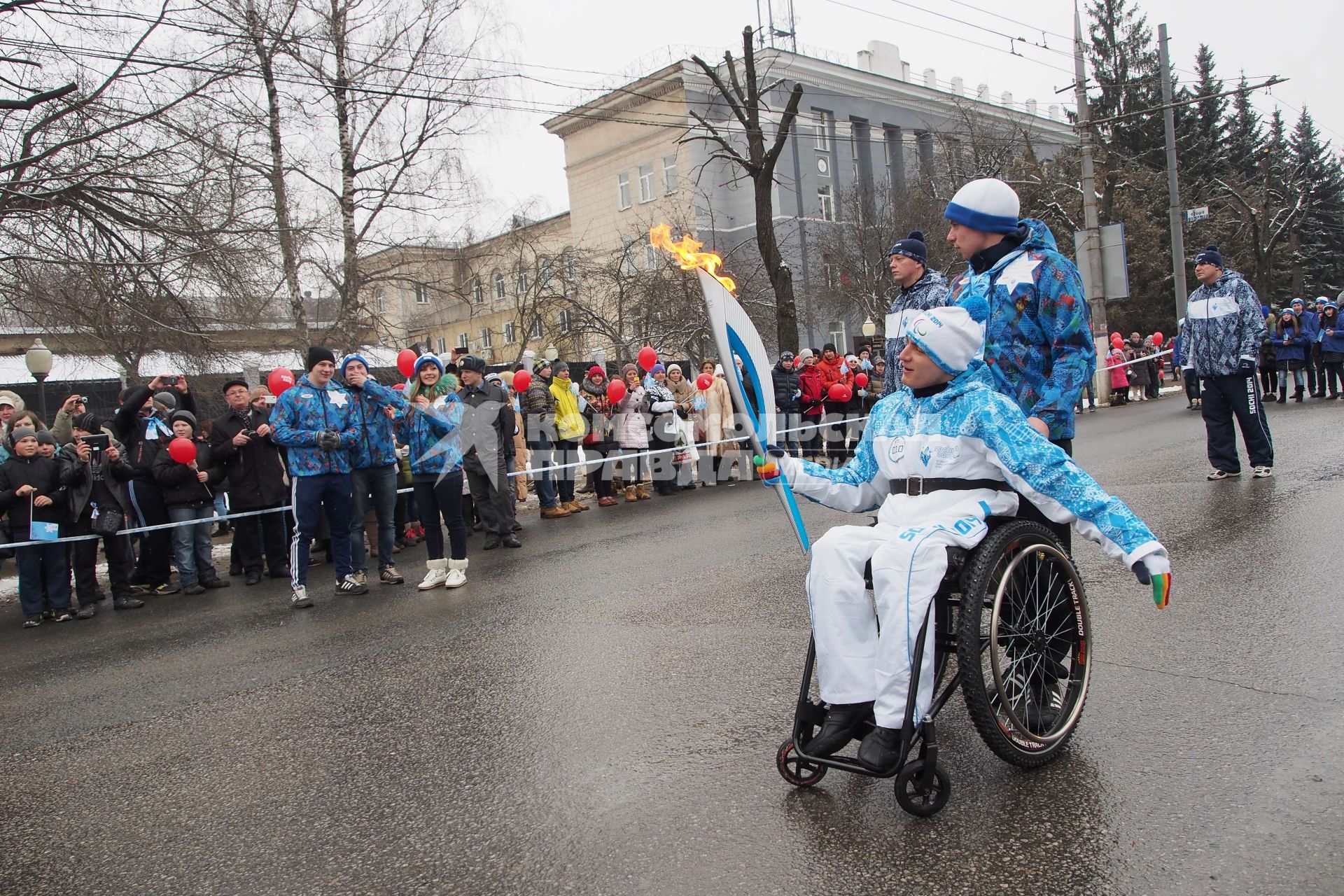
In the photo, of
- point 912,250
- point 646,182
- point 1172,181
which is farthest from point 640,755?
point 646,182

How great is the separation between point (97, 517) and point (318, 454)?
8.86 ft

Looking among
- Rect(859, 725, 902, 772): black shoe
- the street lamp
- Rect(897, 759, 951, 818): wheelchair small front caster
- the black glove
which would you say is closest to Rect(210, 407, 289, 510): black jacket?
the black glove

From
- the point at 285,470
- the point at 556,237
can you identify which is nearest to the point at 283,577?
the point at 285,470

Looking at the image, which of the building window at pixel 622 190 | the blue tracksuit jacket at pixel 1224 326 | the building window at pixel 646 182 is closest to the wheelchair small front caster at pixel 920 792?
the blue tracksuit jacket at pixel 1224 326

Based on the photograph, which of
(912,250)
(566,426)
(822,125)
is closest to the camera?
(912,250)

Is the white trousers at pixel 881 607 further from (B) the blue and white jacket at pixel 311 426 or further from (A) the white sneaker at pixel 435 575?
(B) the blue and white jacket at pixel 311 426

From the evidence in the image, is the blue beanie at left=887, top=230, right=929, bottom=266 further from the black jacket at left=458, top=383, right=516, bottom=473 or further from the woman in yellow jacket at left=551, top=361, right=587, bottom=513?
the woman in yellow jacket at left=551, top=361, right=587, bottom=513

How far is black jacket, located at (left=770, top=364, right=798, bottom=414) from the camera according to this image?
15.8 metres

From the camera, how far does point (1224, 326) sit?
9.07m

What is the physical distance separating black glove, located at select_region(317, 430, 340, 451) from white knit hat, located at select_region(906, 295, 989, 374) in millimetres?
5735

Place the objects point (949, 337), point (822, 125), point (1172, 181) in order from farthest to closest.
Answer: point (822, 125) < point (1172, 181) < point (949, 337)

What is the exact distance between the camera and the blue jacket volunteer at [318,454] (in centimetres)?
809

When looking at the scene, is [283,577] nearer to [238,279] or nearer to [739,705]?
[238,279]

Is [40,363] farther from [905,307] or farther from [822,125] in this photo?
[822,125]
